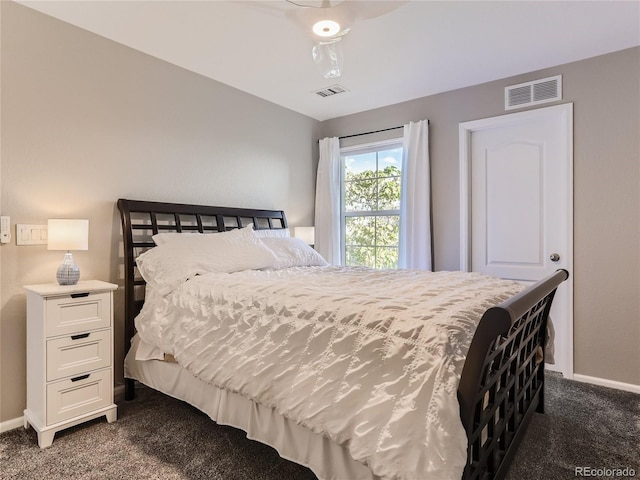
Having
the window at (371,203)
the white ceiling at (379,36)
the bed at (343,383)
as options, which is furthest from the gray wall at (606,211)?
the window at (371,203)

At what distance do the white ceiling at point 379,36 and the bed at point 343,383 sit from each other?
118 cm

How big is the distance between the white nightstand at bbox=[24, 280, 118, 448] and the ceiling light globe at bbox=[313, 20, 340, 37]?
192 cm

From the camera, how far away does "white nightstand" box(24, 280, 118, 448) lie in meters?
1.99

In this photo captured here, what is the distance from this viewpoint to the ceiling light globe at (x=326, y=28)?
201 centimetres

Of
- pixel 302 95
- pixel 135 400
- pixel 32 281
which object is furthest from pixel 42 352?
pixel 302 95

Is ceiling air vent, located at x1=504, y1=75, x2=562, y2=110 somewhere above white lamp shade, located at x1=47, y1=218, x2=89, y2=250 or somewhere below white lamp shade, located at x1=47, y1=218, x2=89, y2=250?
above

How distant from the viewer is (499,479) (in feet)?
4.94

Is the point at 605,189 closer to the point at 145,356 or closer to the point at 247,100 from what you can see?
the point at 247,100

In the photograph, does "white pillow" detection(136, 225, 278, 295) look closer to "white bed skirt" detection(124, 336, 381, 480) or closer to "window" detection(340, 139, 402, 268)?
"white bed skirt" detection(124, 336, 381, 480)

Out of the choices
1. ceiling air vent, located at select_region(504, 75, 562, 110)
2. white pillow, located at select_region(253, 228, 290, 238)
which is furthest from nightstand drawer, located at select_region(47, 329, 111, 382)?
ceiling air vent, located at select_region(504, 75, 562, 110)

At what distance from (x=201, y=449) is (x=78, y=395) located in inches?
31.2

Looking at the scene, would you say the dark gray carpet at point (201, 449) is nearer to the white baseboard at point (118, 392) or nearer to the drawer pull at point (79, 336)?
the white baseboard at point (118, 392)

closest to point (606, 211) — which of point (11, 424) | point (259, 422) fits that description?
point (259, 422)

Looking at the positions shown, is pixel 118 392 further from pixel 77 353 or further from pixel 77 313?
pixel 77 313
